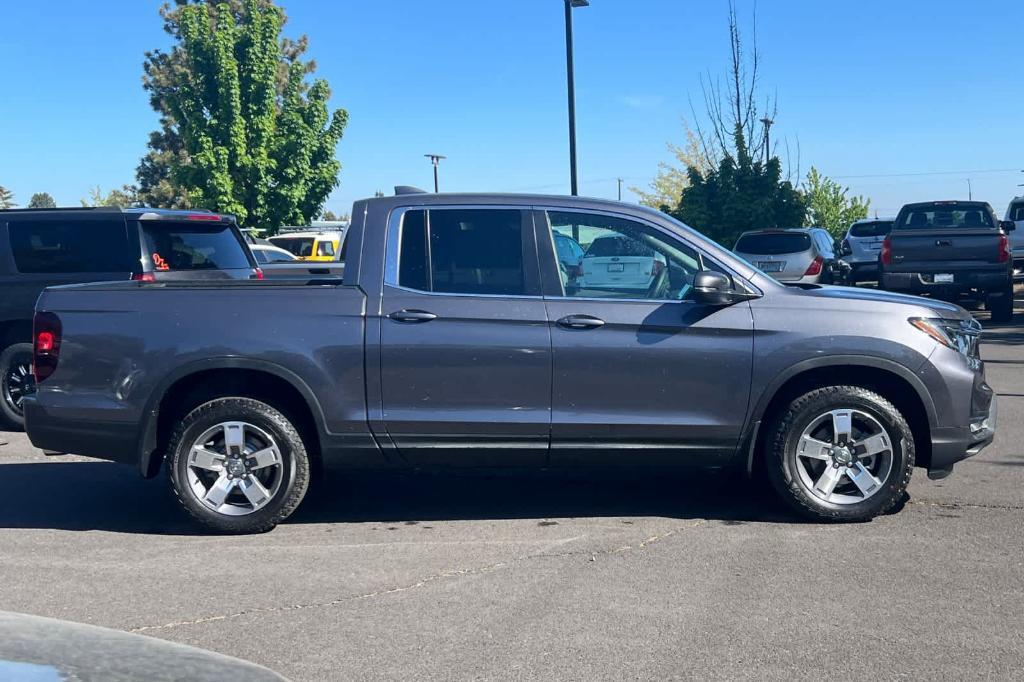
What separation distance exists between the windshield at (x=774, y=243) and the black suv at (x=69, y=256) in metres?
11.7

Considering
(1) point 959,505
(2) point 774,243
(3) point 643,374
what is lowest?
(1) point 959,505

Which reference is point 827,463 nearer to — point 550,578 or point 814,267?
point 550,578

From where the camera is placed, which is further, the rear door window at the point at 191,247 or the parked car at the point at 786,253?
the parked car at the point at 786,253

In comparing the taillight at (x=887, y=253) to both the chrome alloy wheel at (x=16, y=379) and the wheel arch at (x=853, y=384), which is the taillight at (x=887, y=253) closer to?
the wheel arch at (x=853, y=384)

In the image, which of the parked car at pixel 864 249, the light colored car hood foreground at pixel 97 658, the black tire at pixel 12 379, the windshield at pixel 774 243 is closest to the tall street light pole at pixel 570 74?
the windshield at pixel 774 243

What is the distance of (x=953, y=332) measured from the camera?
5.96 metres

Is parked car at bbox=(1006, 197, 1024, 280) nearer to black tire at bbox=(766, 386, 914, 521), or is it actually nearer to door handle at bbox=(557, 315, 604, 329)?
black tire at bbox=(766, 386, 914, 521)

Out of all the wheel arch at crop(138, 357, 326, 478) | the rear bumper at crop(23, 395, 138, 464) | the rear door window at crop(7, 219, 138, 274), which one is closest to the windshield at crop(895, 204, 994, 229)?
the rear door window at crop(7, 219, 138, 274)

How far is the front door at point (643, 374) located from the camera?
5.77 m

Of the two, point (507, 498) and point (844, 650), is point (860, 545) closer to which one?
point (844, 650)

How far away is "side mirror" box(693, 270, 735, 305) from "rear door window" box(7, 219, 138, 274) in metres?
5.67

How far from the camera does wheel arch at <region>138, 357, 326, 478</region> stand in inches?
230

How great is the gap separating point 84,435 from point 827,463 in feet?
13.7

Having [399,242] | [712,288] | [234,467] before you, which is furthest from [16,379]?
[712,288]
